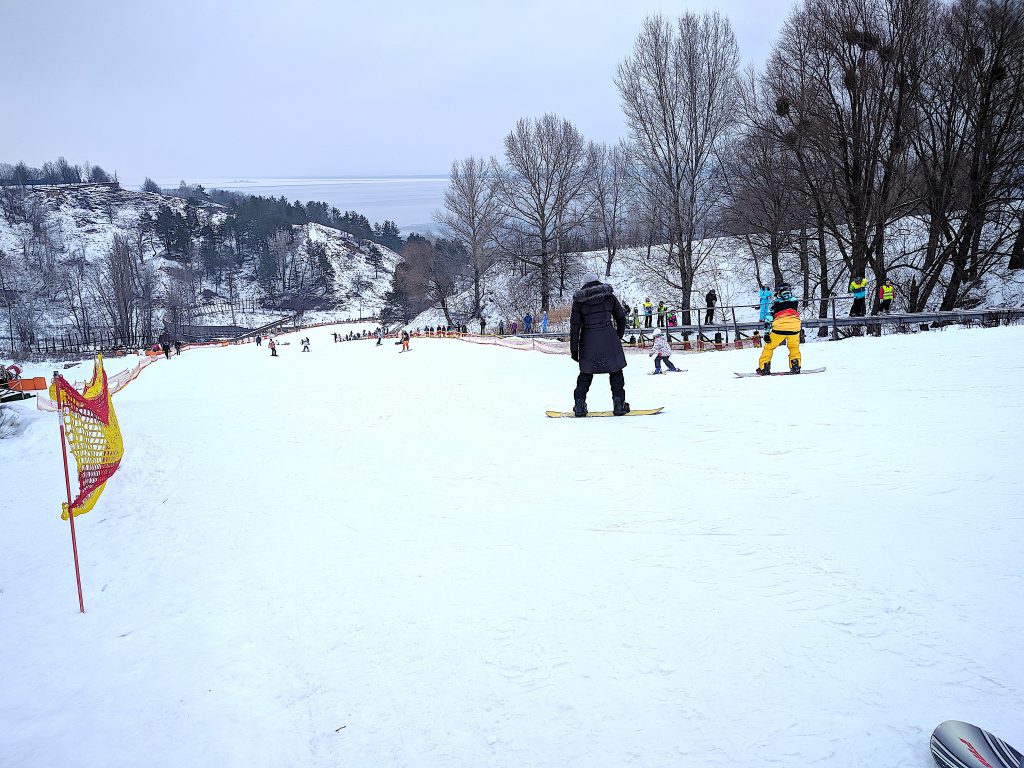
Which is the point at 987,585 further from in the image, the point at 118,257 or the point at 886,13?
the point at 118,257

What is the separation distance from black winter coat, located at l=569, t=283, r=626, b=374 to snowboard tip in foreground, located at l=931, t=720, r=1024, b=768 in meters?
5.65

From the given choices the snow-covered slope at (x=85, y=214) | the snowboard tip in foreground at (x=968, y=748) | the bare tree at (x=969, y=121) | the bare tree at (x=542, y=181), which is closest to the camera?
the snowboard tip in foreground at (x=968, y=748)

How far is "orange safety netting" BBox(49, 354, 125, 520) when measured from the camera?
18.9 ft

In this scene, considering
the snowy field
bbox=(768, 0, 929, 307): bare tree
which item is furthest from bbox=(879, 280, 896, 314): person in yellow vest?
the snowy field

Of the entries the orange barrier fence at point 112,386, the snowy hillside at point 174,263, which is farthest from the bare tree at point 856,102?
the snowy hillside at point 174,263

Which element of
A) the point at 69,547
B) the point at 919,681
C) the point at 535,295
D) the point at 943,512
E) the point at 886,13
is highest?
the point at 886,13

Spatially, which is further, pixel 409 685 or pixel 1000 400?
pixel 1000 400

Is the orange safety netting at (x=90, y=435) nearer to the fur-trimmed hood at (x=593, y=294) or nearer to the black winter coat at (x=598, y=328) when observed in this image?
the black winter coat at (x=598, y=328)

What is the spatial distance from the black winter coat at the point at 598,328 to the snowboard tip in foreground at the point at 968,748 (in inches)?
222

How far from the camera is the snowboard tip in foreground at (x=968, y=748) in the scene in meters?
1.72

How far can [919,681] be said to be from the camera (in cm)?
213

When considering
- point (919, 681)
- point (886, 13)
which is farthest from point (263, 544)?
point (886, 13)

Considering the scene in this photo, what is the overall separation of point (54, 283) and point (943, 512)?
131890 mm

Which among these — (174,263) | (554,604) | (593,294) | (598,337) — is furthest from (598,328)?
(174,263)
